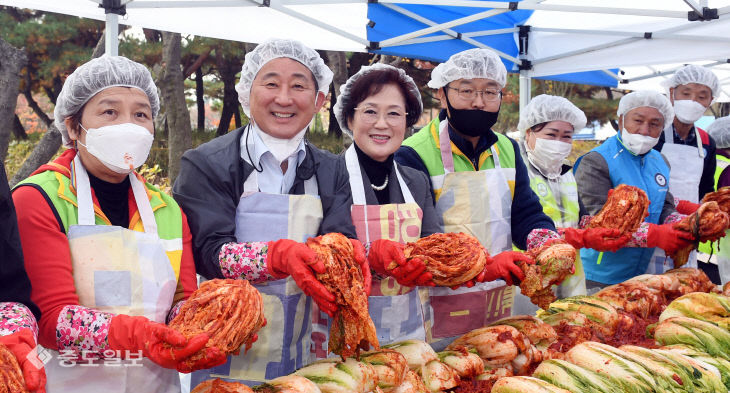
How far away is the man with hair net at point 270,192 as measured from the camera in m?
2.44

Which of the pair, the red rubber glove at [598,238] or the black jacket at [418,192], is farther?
the red rubber glove at [598,238]

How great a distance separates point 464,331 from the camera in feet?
10.8

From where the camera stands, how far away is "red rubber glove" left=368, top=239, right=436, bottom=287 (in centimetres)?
234

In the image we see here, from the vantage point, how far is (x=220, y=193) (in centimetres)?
247

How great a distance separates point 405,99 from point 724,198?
2.37m

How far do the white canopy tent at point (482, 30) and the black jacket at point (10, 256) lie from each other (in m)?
3.80

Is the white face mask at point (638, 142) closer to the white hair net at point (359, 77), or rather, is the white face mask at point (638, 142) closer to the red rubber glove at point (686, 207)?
the red rubber glove at point (686, 207)

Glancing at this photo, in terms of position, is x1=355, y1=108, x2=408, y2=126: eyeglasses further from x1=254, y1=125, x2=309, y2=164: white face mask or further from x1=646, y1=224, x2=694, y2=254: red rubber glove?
x1=646, y1=224, x2=694, y2=254: red rubber glove

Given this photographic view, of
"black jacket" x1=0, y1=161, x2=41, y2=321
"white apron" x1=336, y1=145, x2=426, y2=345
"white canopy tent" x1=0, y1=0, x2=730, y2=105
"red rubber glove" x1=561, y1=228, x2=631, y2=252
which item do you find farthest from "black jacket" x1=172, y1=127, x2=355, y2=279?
"white canopy tent" x1=0, y1=0, x2=730, y2=105

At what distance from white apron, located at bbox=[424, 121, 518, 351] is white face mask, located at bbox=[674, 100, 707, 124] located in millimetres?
2601

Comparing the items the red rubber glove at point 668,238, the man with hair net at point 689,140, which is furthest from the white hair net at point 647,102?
the red rubber glove at point 668,238

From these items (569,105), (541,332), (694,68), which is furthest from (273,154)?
(694,68)

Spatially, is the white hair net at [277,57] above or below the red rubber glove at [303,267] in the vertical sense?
above

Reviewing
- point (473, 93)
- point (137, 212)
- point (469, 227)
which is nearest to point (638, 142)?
point (473, 93)
